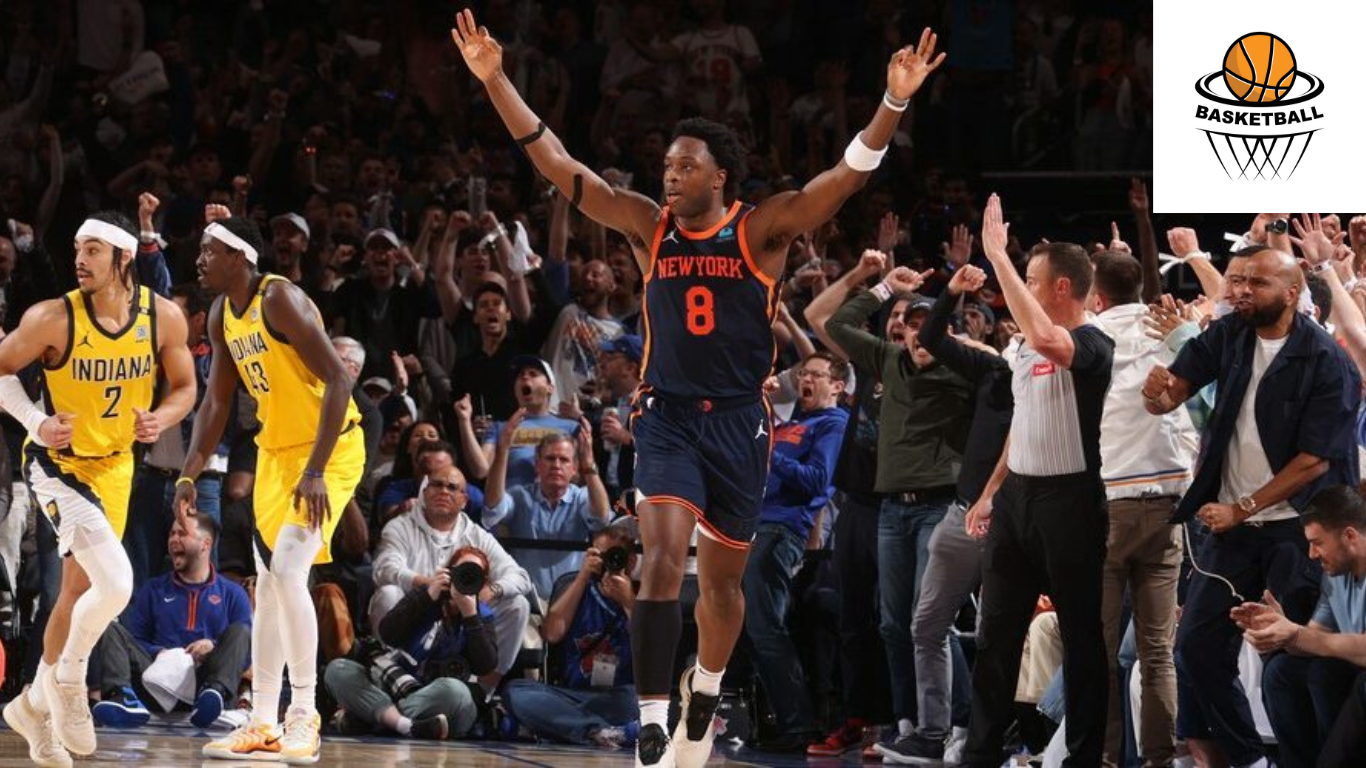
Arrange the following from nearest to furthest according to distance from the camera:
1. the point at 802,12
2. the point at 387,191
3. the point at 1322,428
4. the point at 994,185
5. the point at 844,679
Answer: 1. the point at 1322,428
2. the point at 844,679
3. the point at 387,191
4. the point at 994,185
5. the point at 802,12

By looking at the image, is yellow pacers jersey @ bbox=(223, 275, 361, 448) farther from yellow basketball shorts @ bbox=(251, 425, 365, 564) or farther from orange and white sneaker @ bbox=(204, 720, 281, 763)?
orange and white sneaker @ bbox=(204, 720, 281, 763)

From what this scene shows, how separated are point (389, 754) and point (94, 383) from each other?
2026 millimetres

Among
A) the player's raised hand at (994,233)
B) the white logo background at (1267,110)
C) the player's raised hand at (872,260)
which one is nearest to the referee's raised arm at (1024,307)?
the player's raised hand at (994,233)

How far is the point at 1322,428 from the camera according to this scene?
7312 mm

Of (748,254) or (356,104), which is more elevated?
(356,104)

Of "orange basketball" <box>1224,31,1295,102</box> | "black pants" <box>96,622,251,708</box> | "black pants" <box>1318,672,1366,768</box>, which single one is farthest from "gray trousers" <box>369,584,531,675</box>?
"orange basketball" <box>1224,31,1295,102</box>

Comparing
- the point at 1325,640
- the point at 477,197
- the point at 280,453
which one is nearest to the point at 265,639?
the point at 280,453

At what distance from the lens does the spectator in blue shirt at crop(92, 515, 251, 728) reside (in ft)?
32.7

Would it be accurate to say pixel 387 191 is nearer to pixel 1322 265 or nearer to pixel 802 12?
pixel 802 12

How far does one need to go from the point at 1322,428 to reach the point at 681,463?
8.14 ft

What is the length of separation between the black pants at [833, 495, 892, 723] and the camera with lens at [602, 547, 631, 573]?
1079mm

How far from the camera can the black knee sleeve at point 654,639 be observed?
6.57 meters

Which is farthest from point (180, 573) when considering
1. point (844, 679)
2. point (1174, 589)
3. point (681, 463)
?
point (1174, 589)

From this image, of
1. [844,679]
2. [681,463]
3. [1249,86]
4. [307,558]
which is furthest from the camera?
[1249,86]
